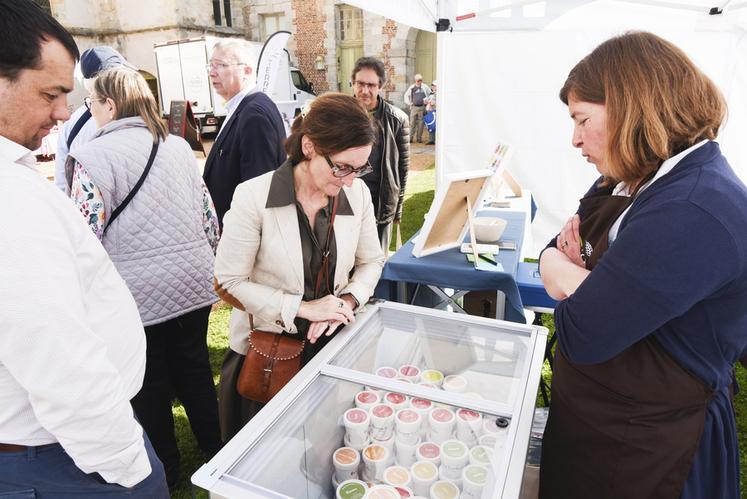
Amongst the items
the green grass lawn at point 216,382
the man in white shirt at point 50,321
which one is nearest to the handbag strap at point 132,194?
the man in white shirt at point 50,321

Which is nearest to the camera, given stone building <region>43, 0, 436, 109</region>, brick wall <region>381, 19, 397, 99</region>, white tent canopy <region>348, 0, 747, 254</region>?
white tent canopy <region>348, 0, 747, 254</region>

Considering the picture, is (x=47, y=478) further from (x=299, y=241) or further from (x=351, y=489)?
(x=299, y=241)

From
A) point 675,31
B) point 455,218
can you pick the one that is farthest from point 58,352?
point 675,31

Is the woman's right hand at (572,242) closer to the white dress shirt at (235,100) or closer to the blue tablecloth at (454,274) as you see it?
the blue tablecloth at (454,274)

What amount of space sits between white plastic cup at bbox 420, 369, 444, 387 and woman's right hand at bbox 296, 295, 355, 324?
0.31 metres

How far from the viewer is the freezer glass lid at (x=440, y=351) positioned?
159cm

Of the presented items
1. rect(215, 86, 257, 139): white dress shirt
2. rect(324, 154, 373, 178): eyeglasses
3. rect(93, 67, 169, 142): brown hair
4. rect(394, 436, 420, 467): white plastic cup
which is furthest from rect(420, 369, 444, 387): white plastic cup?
rect(215, 86, 257, 139): white dress shirt

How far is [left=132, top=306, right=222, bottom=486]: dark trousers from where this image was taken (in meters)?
2.16

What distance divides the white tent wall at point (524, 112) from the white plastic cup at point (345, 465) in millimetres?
3840

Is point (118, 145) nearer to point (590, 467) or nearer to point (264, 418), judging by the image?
point (264, 418)

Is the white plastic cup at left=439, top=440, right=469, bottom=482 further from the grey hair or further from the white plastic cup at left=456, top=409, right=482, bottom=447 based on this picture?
the grey hair

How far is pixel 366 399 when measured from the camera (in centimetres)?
148

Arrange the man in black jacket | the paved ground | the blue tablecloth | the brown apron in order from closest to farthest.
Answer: the brown apron < the blue tablecloth < the man in black jacket < the paved ground

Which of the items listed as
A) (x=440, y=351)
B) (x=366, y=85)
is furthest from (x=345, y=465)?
(x=366, y=85)
